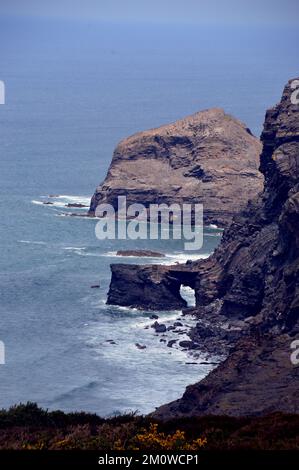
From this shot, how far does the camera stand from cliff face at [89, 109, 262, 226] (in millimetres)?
182625

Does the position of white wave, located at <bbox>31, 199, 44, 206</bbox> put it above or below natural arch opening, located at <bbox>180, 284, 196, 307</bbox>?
below

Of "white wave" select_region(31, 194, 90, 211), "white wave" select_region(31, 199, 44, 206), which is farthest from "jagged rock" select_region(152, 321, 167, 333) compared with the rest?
"white wave" select_region(31, 199, 44, 206)


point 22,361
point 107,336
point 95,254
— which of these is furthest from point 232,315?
point 95,254

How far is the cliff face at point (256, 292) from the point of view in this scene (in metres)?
99.2

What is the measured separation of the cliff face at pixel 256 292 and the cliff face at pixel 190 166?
39.3 m

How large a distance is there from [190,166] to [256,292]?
192ft

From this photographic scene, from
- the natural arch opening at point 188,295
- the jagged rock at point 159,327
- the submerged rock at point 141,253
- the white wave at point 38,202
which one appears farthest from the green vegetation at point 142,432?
the white wave at point 38,202

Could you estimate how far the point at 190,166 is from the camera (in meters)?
188

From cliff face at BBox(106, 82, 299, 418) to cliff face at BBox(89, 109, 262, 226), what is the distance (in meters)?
39.3

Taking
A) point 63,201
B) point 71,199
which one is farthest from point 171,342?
point 71,199

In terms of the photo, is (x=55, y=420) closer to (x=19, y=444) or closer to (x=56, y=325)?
(x=19, y=444)

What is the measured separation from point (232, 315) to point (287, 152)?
13.6 m

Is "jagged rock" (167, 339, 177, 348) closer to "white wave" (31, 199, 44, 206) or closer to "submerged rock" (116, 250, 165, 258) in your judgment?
"submerged rock" (116, 250, 165, 258)

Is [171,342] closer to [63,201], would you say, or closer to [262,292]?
[262,292]
